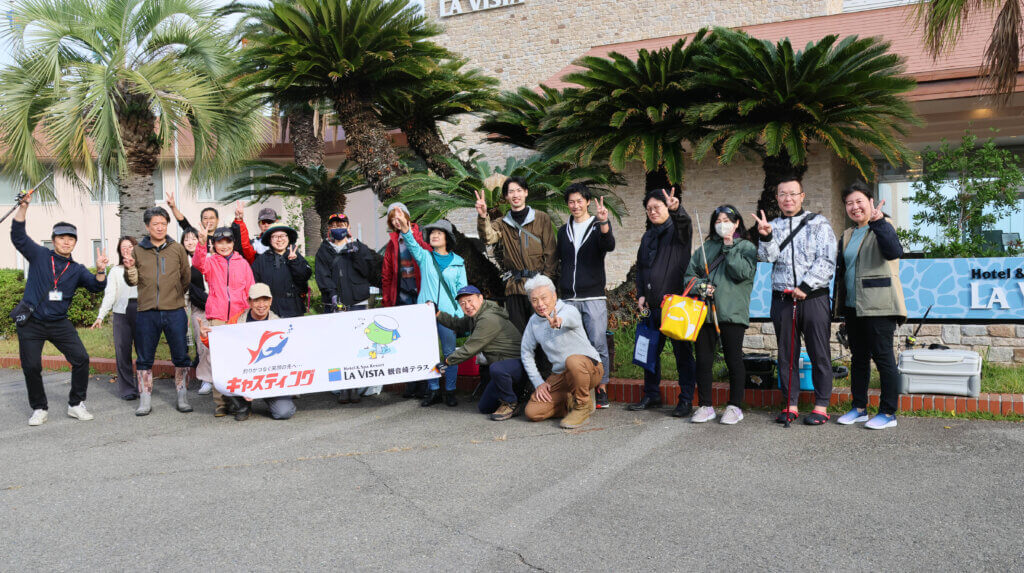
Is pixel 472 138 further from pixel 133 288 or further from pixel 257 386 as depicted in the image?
pixel 257 386

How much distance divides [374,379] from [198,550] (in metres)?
3.47

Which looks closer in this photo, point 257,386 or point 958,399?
point 958,399

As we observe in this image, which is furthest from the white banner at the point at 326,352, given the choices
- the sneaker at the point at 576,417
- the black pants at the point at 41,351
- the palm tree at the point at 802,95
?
the palm tree at the point at 802,95

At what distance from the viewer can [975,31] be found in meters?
13.0

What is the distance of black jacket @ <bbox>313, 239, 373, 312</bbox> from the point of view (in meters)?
8.03

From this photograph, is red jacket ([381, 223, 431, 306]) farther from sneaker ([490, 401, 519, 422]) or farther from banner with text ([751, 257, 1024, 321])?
banner with text ([751, 257, 1024, 321])

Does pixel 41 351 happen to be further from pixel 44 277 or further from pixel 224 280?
pixel 224 280

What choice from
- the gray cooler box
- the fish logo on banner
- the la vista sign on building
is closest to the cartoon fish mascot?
the fish logo on banner

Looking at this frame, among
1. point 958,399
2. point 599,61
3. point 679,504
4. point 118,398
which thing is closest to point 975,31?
point 599,61

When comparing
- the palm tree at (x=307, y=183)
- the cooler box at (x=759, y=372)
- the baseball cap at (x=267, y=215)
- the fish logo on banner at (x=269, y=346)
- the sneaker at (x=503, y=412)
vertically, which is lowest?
the sneaker at (x=503, y=412)

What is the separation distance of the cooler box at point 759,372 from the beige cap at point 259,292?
451cm

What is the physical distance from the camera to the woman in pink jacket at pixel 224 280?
7.46 metres

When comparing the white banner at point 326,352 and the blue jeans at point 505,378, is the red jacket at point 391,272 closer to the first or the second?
the white banner at point 326,352

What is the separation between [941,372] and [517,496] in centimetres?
384
